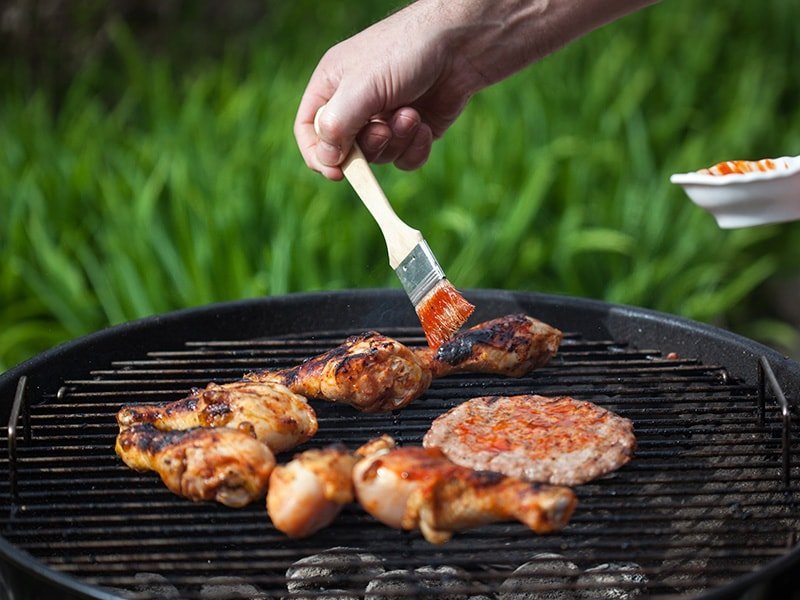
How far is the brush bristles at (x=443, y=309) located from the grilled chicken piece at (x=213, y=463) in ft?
2.03

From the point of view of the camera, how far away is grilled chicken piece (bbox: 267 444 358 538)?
2123mm

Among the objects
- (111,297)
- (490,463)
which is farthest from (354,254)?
(490,463)

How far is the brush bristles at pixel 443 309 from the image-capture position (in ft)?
8.90

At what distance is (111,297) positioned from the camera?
15.5 ft

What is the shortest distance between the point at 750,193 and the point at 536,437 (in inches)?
33.6

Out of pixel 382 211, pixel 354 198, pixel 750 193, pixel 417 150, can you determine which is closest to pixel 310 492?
pixel 382 211

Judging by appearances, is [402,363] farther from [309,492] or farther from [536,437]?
[309,492]

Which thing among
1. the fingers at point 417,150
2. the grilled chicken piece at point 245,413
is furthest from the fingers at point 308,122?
the grilled chicken piece at point 245,413

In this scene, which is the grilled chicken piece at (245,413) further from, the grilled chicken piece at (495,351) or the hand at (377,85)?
the hand at (377,85)

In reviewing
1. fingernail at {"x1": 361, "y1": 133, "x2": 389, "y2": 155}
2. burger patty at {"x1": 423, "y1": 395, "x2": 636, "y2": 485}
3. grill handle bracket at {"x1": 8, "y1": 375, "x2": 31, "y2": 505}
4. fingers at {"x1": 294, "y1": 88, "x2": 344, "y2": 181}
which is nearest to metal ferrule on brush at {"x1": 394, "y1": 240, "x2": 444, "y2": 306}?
burger patty at {"x1": 423, "y1": 395, "x2": 636, "y2": 485}

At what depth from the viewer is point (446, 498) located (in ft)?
6.97

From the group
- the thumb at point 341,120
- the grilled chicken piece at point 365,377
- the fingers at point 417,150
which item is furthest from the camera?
the fingers at point 417,150

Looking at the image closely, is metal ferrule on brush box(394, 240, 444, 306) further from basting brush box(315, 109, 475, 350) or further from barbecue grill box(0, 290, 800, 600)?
barbecue grill box(0, 290, 800, 600)

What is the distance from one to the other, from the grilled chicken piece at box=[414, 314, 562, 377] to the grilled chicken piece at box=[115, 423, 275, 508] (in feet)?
2.35
